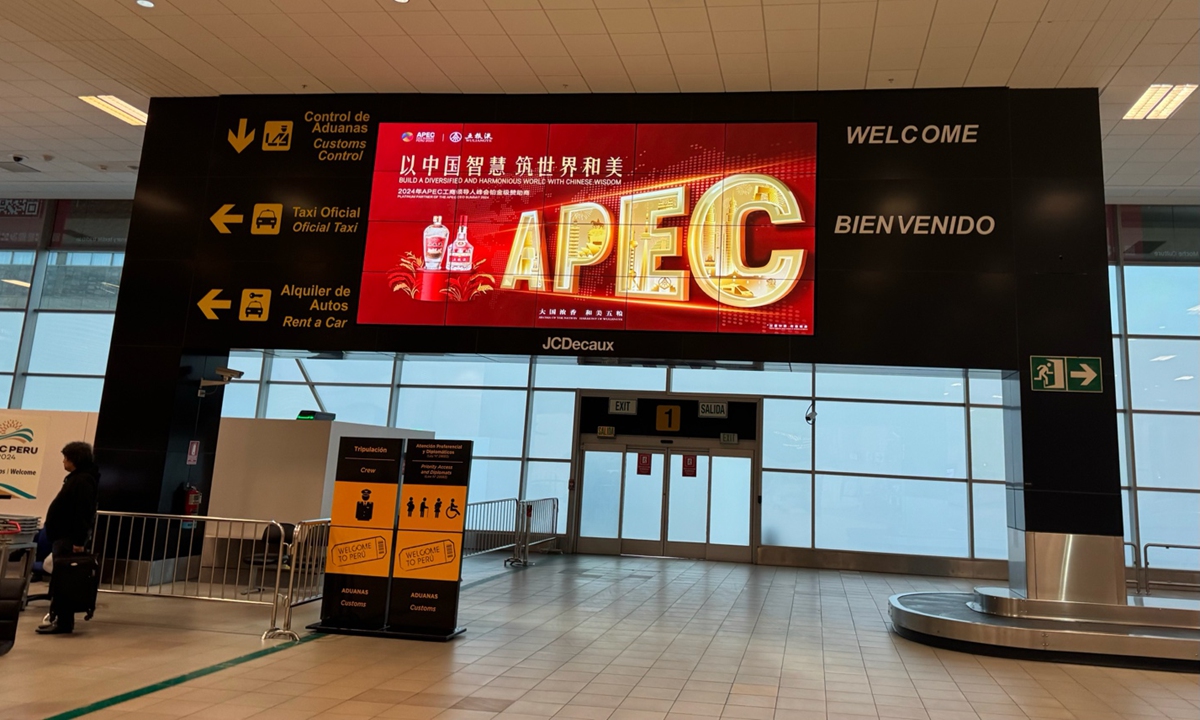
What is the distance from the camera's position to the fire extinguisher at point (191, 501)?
994cm

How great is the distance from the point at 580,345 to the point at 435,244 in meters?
2.08

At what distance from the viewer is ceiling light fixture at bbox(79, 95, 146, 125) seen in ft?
35.3

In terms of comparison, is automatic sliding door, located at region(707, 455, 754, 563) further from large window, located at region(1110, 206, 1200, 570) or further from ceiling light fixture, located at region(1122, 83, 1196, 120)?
ceiling light fixture, located at region(1122, 83, 1196, 120)

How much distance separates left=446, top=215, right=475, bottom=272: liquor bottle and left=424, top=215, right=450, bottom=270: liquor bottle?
11 centimetres

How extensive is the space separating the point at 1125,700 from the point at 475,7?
27.1 ft

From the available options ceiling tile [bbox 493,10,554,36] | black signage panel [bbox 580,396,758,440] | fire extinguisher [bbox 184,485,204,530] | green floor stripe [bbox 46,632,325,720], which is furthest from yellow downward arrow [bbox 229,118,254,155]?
black signage panel [bbox 580,396,758,440]

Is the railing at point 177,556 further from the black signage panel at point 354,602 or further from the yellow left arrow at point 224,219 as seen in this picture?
the yellow left arrow at point 224,219

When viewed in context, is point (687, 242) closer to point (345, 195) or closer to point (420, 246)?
point (420, 246)

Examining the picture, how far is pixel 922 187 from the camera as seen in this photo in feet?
29.1

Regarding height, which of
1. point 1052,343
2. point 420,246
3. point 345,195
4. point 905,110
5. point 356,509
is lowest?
point 356,509

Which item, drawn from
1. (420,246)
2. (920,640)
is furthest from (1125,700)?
(420,246)

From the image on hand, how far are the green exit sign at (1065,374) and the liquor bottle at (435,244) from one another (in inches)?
255

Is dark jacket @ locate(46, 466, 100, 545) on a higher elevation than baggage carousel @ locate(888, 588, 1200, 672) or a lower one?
higher

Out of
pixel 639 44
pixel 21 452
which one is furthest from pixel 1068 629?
pixel 21 452
